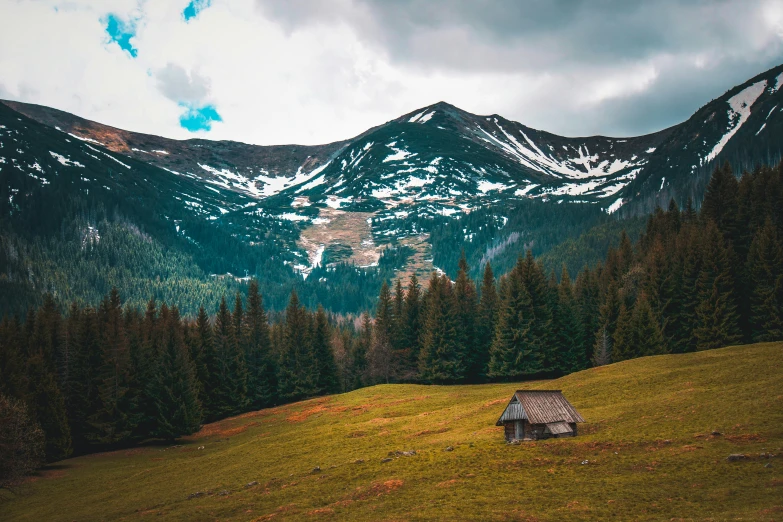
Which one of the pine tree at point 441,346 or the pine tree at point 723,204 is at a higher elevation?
the pine tree at point 723,204

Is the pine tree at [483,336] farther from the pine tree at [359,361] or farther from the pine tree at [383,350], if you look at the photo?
the pine tree at [359,361]

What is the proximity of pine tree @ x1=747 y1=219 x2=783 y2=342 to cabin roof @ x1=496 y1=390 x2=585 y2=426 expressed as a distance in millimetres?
42829

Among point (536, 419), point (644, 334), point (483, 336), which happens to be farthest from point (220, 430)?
point (644, 334)

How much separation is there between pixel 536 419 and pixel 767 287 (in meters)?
48.7

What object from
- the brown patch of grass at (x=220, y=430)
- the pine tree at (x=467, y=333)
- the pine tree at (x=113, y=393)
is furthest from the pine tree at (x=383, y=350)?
the pine tree at (x=113, y=393)

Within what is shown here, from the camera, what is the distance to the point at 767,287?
80.0 m

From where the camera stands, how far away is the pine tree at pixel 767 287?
7881 cm

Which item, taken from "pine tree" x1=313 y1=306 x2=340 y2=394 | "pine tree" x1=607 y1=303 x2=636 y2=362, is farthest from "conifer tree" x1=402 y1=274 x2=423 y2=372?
"pine tree" x1=607 y1=303 x2=636 y2=362

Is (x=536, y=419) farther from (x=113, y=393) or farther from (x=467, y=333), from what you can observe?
(x=467, y=333)

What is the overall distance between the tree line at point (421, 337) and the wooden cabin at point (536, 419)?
1675 inches

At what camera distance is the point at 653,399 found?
2217 inches

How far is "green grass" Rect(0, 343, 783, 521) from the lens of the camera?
33094 millimetres

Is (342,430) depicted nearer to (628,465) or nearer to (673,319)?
(628,465)

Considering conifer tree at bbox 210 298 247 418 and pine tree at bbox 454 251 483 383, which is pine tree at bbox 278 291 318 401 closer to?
conifer tree at bbox 210 298 247 418
